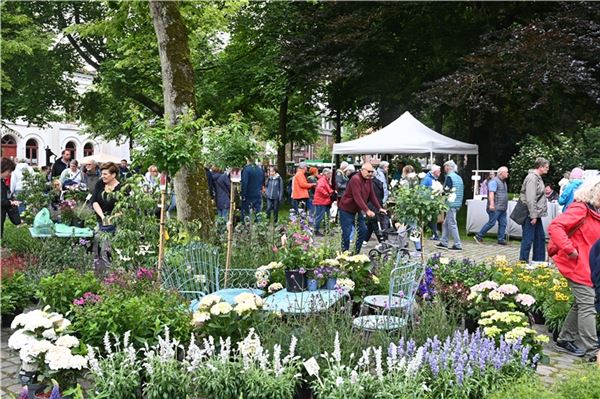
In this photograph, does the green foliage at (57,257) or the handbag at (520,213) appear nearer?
the green foliage at (57,257)

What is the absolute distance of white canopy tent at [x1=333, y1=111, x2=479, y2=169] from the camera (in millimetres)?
15070

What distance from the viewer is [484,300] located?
19.2 feet

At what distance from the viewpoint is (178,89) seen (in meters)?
9.28

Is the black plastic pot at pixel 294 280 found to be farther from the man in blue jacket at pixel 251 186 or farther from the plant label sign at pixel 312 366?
the man in blue jacket at pixel 251 186

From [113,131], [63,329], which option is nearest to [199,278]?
[63,329]

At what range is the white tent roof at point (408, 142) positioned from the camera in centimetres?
1508

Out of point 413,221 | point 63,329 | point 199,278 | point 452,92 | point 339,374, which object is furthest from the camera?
point 452,92

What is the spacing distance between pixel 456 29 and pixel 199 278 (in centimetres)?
1506

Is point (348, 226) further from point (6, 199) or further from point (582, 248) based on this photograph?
point (6, 199)

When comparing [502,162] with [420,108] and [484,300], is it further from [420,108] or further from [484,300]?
[484,300]

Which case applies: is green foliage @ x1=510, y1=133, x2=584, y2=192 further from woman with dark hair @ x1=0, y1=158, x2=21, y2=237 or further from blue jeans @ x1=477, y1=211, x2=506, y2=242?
woman with dark hair @ x1=0, y1=158, x2=21, y2=237

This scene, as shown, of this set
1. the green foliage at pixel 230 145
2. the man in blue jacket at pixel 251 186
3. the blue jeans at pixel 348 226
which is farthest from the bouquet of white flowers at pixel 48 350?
the man in blue jacket at pixel 251 186

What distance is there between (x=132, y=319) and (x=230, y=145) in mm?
2789

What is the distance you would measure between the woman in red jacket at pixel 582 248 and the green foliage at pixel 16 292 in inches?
215
